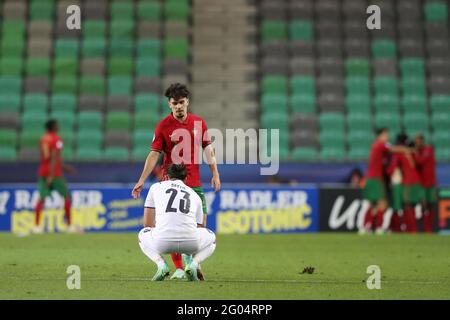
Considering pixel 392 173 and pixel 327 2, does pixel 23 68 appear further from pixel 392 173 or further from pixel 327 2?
pixel 392 173

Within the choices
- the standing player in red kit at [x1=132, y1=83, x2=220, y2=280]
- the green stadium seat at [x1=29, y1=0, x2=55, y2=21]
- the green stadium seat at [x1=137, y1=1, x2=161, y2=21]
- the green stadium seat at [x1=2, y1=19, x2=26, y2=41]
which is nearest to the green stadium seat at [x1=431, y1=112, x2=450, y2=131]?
the green stadium seat at [x1=137, y1=1, x2=161, y2=21]

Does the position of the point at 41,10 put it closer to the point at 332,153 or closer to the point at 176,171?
the point at 332,153

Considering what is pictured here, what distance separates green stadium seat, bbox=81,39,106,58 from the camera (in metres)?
25.3

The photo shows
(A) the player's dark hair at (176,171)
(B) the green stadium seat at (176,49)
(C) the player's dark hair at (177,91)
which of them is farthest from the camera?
(B) the green stadium seat at (176,49)

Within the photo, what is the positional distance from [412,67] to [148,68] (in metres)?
6.77

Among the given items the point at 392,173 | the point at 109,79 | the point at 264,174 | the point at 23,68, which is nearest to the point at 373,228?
the point at 392,173

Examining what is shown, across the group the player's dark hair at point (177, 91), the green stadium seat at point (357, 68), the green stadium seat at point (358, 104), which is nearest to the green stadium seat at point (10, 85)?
the green stadium seat at point (358, 104)

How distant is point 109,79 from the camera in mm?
24719

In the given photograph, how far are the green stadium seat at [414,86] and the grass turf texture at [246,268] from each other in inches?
274

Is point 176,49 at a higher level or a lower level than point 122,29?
lower

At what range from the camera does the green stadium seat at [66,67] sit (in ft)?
81.6

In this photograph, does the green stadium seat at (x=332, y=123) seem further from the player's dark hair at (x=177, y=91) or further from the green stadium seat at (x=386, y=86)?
the player's dark hair at (x=177, y=91)

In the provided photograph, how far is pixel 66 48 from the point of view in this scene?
25344 millimetres

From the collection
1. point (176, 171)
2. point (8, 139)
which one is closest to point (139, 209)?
point (8, 139)
